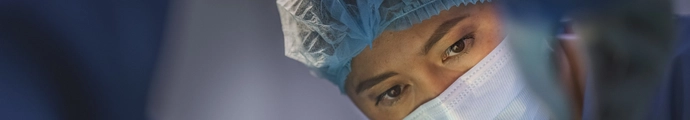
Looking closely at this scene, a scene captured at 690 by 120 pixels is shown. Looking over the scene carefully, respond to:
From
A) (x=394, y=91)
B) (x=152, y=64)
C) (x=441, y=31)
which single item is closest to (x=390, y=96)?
(x=394, y=91)

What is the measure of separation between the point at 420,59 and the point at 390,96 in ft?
0.23

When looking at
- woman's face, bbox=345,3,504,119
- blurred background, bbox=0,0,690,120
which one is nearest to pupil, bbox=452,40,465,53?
woman's face, bbox=345,3,504,119

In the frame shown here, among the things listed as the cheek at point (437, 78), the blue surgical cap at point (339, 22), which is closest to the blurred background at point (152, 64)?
the blue surgical cap at point (339, 22)

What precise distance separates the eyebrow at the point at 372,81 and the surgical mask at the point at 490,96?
6 cm

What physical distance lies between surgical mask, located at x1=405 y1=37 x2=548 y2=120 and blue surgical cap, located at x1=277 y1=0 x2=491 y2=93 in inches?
3.3

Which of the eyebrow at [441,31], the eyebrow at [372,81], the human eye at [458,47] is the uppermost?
the eyebrow at [441,31]

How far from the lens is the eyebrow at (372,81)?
59 cm

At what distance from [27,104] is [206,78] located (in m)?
0.18

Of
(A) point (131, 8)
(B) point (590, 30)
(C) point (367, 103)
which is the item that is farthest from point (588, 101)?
(A) point (131, 8)

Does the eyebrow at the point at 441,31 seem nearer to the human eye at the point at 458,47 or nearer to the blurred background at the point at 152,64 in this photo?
the human eye at the point at 458,47

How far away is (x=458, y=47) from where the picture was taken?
58 cm

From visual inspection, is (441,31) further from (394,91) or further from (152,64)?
(152,64)

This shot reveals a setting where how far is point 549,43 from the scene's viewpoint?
1.83 feet

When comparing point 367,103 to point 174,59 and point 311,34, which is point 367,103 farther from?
point 174,59
